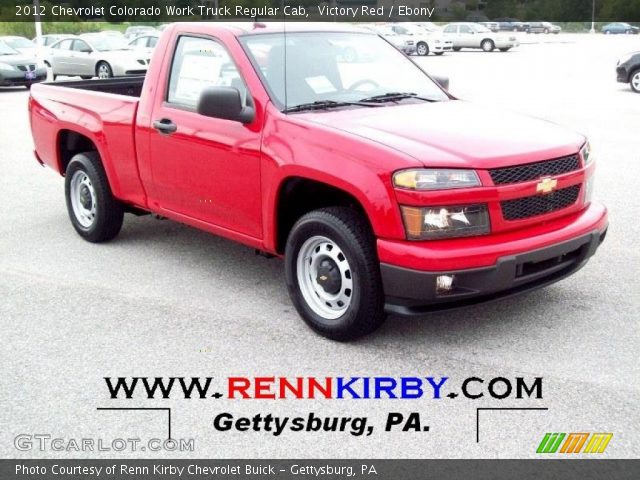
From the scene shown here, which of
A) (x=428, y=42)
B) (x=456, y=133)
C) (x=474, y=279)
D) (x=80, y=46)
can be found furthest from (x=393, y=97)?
(x=428, y=42)

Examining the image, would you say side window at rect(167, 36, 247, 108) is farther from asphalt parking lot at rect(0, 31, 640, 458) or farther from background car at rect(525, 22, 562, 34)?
background car at rect(525, 22, 562, 34)

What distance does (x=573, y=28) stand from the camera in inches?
2854

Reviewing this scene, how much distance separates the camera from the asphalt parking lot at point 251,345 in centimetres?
379

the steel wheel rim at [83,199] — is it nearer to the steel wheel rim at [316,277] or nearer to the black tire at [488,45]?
the steel wheel rim at [316,277]

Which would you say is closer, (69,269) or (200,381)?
(200,381)

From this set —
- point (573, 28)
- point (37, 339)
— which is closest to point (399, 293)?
point (37, 339)

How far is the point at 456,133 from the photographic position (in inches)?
188

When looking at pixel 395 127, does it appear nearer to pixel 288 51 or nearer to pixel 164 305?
pixel 288 51

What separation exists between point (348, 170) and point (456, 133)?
74 centimetres

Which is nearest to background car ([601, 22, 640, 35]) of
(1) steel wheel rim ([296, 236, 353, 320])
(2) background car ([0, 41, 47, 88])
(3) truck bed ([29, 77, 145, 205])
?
(2) background car ([0, 41, 47, 88])

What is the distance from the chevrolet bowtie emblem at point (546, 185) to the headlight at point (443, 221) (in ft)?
1.40

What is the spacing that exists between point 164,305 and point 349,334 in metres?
1.48

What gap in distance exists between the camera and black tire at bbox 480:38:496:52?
41072 mm

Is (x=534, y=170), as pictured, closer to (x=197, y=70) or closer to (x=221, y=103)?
(x=221, y=103)
